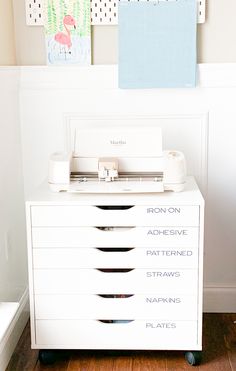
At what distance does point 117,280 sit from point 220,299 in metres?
0.69

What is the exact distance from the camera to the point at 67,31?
2.20 meters

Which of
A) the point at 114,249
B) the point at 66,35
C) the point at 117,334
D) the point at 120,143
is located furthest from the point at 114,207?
the point at 66,35

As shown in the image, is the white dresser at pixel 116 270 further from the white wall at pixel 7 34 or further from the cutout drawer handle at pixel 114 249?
the white wall at pixel 7 34

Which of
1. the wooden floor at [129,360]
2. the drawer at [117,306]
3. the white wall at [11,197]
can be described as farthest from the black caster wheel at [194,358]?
the white wall at [11,197]

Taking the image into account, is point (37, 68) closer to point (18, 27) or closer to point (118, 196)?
point (18, 27)

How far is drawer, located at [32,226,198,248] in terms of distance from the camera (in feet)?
6.08

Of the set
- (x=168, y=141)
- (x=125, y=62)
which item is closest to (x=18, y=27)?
(x=125, y=62)

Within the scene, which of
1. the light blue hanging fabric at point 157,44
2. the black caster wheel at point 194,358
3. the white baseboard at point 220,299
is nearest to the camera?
the black caster wheel at point 194,358

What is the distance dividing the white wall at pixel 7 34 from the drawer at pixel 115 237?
656 millimetres

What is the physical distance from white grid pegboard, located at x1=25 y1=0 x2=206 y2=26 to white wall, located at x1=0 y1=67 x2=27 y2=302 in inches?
8.8

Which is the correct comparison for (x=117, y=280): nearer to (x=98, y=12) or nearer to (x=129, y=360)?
(x=129, y=360)

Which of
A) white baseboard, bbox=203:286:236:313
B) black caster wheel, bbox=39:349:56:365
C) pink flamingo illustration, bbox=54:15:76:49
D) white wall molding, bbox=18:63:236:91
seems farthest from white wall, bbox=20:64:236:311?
black caster wheel, bbox=39:349:56:365

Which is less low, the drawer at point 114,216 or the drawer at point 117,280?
the drawer at point 114,216

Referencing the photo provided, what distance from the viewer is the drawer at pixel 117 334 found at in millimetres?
1927
